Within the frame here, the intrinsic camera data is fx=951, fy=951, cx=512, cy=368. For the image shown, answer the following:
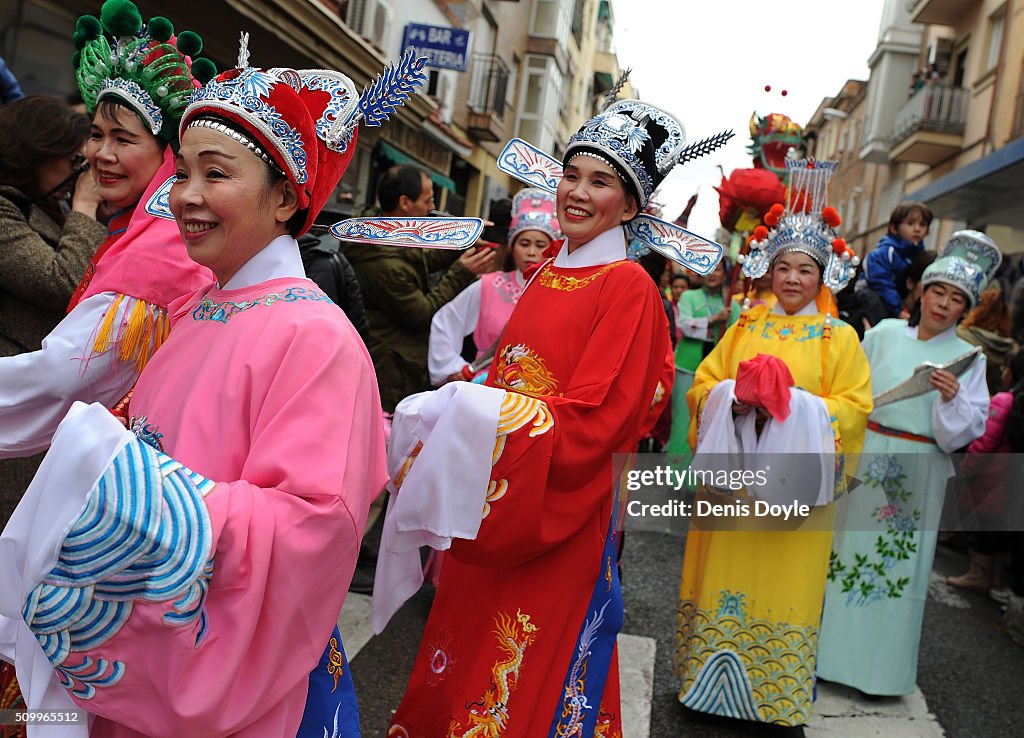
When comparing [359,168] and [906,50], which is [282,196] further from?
[906,50]

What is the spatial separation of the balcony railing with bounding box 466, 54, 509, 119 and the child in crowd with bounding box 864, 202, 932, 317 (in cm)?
1573

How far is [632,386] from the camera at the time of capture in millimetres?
2518

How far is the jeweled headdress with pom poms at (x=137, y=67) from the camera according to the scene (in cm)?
237

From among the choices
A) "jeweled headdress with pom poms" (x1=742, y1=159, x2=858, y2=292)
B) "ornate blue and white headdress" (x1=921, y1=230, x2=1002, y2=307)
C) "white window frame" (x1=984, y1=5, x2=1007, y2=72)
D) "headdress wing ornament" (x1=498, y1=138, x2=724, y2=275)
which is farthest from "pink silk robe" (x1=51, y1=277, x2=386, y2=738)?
"white window frame" (x1=984, y1=5, x2=1007, y2=72)

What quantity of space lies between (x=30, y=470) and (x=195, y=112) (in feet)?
5.18

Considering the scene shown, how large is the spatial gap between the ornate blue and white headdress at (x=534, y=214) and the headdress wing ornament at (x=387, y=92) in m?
2.86

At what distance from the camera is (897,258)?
6438mm

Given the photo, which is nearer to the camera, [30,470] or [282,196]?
[282,196]

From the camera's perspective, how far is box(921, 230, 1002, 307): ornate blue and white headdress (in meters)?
4.51

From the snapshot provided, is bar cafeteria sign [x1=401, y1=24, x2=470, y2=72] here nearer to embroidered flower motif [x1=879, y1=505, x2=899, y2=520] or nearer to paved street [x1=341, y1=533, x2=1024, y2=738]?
paved street [x1=341, y1=533, x2=1024, y2=738]

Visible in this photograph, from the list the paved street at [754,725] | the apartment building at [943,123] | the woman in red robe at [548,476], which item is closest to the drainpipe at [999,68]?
the apartment building at [943,123]

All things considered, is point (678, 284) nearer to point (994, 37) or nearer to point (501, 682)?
point (501, 682)

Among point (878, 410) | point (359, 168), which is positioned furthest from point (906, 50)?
point (878, 410)

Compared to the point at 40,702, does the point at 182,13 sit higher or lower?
higher
